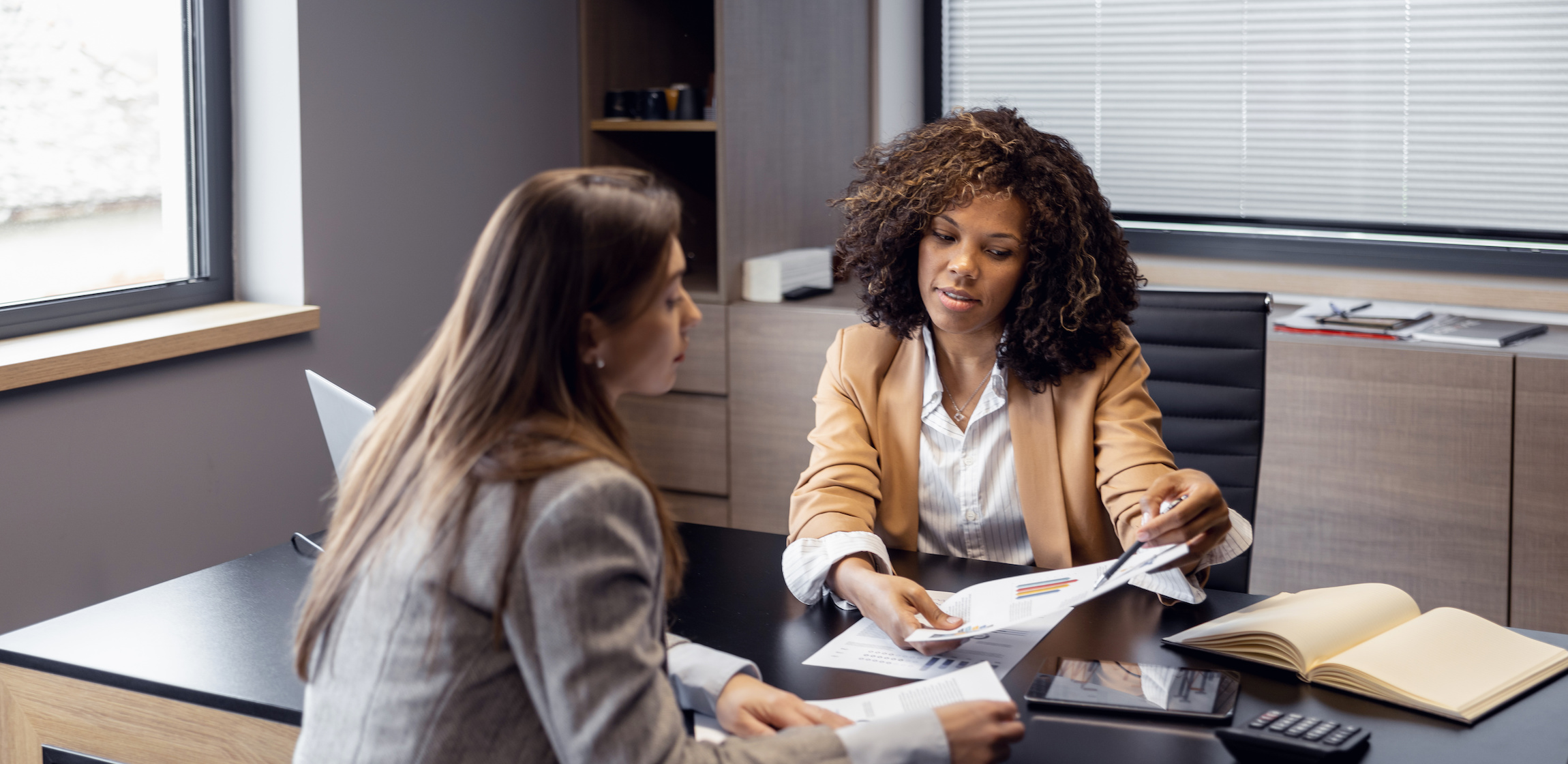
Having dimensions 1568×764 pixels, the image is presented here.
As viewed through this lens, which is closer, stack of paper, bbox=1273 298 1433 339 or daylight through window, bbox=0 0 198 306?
daylight through window, bbox=0 0 198 306

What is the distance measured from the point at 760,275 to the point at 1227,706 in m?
2.09

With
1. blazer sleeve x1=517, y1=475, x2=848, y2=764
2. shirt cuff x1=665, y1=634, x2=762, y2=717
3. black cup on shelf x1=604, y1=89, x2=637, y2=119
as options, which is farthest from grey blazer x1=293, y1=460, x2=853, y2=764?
black cup on shelf x1=604, y1=89, x2=637, y2=119

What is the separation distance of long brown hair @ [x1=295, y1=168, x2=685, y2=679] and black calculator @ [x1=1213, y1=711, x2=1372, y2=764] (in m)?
0.56

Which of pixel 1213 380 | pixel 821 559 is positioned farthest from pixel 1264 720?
pixel 1213 380

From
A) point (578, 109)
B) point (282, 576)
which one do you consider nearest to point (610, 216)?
point (282, 576)

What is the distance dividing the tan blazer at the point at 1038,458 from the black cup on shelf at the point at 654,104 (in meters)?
1.60

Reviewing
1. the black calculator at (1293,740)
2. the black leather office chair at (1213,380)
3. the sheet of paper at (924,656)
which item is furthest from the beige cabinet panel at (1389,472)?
the black calculator at (1293,740)

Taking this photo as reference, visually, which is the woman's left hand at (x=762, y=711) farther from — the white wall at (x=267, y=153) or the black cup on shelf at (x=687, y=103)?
the black cup on shelf at (x=687, y=103)

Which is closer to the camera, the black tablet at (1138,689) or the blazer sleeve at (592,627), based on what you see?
the blazer sleeve at (592,627)

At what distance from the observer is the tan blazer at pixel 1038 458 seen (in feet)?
5.41

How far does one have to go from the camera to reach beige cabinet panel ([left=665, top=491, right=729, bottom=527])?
10.7 ft

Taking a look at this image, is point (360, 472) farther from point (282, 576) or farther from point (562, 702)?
point (282, 576)

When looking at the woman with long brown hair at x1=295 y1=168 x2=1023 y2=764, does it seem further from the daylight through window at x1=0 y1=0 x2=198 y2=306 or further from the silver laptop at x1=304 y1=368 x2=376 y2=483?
the daylight through window at x1=0 y1=0 x2=198 y2=306

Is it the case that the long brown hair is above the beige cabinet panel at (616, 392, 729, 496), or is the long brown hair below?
above
